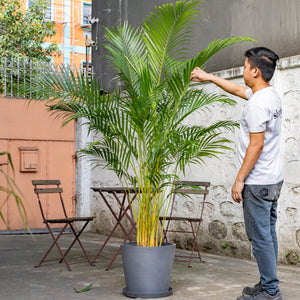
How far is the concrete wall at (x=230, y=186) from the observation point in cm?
584

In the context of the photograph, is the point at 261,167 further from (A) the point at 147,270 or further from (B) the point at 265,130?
(A) the point at 147,270

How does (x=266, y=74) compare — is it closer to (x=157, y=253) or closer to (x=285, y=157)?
(x=157, y=253)

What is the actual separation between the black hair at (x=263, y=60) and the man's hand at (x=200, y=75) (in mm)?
327

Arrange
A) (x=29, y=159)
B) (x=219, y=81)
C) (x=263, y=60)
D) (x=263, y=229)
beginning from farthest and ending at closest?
1. (x=29, y=159)
2. (x=219, y=81)
3. (x=263, y=60)
4. (x=263, y=229)

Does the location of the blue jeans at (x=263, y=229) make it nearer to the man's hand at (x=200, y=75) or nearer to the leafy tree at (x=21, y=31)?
the man's hand at (x=200, y=75)

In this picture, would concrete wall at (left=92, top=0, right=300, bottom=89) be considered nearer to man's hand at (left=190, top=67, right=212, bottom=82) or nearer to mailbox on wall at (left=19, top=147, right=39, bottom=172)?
man's hand at (left=190, top=67, right=212, bottom=82)

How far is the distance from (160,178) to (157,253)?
2.10 feet

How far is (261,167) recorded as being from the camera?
3.83m

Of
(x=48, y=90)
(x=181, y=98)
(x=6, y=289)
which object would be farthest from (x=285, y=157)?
(x=6, y=289)

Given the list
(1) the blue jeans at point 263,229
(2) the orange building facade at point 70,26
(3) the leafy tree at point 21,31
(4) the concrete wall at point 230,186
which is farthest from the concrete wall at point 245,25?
(2) the orange building facade at point 70,26

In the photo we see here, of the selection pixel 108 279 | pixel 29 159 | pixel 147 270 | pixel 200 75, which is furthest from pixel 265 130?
pixel 29 159

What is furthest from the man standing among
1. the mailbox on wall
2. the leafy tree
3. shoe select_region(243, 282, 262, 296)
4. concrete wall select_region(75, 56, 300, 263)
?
the leafy tree

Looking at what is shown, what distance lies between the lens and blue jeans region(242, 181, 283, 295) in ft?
12.3

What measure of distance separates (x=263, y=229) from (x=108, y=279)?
1838mm
